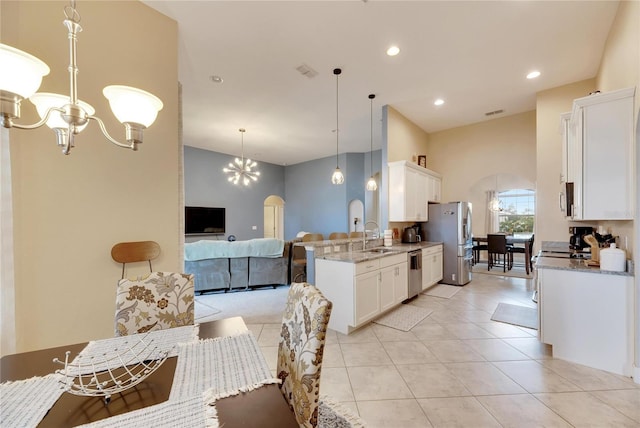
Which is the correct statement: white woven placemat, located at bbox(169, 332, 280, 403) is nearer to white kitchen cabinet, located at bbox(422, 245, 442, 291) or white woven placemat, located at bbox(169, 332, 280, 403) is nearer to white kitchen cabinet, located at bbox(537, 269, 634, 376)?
white kitchen cabinet, located at bbox(537, 269, 634, 376)

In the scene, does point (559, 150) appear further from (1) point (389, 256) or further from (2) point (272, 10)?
(2) point (272, 10)

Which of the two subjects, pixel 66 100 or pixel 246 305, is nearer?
pixel 66 100

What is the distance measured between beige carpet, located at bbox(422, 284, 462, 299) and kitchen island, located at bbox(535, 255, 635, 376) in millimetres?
1816

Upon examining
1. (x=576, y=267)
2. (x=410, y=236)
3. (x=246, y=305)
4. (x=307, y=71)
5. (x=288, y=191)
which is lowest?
(x=246, y=305)

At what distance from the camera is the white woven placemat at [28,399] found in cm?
74

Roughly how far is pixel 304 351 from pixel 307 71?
3481mm

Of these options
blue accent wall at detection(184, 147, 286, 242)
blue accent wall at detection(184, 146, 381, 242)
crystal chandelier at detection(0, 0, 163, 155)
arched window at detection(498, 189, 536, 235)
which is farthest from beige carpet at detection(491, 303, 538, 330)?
blue accent wall at detection(184, 147, 286, 242)

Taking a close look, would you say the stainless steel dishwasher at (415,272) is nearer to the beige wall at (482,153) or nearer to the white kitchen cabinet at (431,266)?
the white kitchen cabinet at (431,266)

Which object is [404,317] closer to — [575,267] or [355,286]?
[355,286]

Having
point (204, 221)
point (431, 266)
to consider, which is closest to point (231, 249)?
point (204, 221)

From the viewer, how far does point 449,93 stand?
4.16 meters

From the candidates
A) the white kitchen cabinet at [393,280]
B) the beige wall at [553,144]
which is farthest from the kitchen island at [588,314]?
the white kitchen cabinet at [393,280]

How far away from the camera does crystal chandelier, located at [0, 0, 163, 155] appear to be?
0.90 meters

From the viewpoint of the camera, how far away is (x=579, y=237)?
11.6ft
